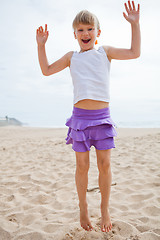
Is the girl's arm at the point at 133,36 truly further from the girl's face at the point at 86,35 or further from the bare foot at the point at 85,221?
the bare foot at the point at 85,221

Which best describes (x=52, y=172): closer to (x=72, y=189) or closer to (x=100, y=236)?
(x=72, y=189)

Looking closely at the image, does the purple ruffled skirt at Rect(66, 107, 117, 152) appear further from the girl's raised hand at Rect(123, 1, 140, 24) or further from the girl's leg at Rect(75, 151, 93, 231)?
the girl's raised hand at Rect(123, 1, 140, 24)

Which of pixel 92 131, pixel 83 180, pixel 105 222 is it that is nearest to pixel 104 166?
pixel 83 180

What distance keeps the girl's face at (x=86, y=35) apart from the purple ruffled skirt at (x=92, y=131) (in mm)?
640

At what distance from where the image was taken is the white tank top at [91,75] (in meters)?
2.07

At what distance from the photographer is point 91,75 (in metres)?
2.08

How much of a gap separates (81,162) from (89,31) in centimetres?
125

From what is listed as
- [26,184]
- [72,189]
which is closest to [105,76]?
[72,189]

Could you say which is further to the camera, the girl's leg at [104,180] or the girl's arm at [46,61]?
the girl's arm at [46,61]

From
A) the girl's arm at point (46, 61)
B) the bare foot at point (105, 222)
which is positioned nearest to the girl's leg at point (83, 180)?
the bare foot at point (105, 222)

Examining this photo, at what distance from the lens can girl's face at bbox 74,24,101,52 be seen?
6.87ft

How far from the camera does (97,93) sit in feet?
6.84

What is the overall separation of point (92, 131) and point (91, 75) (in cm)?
53

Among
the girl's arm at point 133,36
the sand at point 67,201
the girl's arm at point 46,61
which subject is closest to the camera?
the girl's arm at point 133,36
